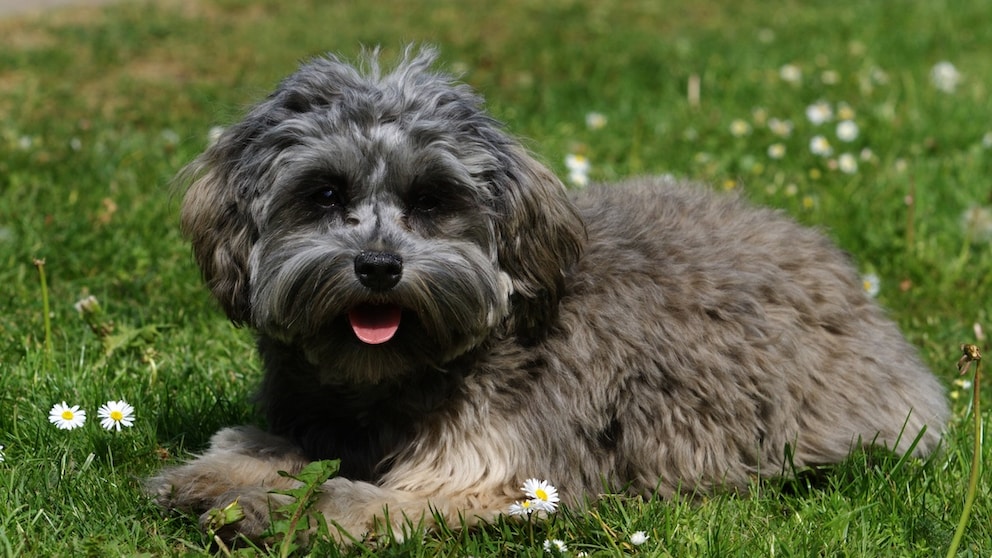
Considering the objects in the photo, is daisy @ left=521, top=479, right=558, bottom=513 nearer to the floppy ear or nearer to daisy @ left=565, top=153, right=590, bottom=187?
the floppy ear

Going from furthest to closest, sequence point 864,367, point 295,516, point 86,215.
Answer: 1. point 86,215
2. point 864,367
3. point 295,516

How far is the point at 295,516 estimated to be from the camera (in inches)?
129

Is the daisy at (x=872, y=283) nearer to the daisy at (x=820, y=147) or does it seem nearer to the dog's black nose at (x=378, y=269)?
the daisy at (x=820, y=147)

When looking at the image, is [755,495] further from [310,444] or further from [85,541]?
[85,541]

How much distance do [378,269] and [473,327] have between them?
35cm

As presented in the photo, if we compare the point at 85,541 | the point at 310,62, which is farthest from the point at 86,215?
the point at 85,541

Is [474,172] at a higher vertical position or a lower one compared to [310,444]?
higher

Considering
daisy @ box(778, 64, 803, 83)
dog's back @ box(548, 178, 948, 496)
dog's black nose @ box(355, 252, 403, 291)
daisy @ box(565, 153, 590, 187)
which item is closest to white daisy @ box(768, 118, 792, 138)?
daisy @ box(778, 64, 803, 83)

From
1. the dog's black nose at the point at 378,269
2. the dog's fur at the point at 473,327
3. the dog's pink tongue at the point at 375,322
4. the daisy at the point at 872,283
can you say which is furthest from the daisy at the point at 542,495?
the daisy at the point at 872,283

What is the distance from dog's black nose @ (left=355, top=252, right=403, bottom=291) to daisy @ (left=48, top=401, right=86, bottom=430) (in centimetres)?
Answer: 116

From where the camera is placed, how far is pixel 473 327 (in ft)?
11.7

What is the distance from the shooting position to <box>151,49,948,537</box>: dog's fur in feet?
11.6

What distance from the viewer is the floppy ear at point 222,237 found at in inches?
147

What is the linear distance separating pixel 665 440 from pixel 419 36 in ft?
20.7
